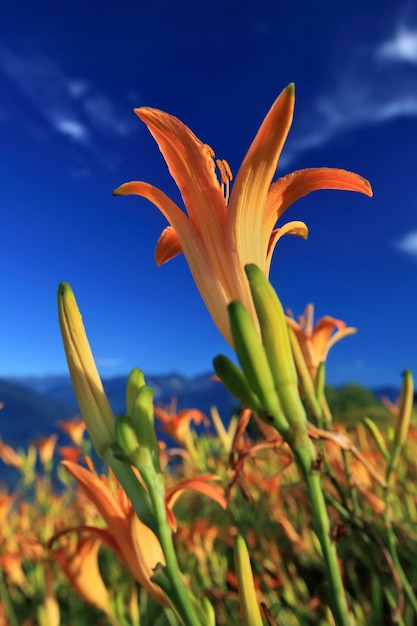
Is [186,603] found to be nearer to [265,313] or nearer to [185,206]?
[265,313]

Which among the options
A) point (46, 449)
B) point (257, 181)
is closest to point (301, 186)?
point (257, 181)

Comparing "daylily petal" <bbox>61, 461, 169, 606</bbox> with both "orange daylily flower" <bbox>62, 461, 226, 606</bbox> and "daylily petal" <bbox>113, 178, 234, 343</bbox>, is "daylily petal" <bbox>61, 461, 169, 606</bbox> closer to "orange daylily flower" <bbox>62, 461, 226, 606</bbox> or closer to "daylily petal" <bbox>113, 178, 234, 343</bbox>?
"orange daylily flower" <bbox>62, 461, 226, 606</bbox>

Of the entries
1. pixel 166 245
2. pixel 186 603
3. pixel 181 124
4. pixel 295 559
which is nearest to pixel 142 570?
pixel 186 603

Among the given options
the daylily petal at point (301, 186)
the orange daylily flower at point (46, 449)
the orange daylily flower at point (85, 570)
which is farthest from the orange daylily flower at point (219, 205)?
the orange daylily flower at point (46, 449)

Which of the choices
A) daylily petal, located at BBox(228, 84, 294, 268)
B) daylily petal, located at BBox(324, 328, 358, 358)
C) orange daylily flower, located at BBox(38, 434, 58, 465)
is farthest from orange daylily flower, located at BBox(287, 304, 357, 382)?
orange daylily flower, located at BBox(38, 434, 58, 465)

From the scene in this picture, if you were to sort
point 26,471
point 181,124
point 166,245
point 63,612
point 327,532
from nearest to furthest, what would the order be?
1. point 327,532
2. point 181,124
3. point 166,245
4. point 63,612
5. point 26,471

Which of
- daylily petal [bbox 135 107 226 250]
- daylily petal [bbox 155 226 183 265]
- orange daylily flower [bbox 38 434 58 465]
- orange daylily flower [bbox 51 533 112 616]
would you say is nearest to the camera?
daylily petal [bbox 135 107 226 250]
